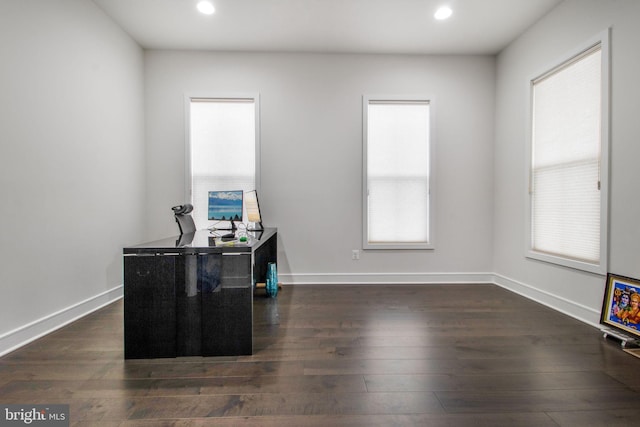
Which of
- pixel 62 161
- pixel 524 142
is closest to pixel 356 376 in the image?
pixel 62 161

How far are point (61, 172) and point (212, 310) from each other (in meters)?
1.97

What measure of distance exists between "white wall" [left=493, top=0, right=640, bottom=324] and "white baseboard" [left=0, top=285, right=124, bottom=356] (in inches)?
182

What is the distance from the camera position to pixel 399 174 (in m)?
4.28

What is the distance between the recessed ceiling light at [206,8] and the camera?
3.20 meters

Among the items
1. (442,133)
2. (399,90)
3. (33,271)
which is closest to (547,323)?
(442,133)

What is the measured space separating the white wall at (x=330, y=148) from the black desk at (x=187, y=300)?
2.06 m

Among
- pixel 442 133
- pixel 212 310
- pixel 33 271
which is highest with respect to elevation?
pixel 442 133

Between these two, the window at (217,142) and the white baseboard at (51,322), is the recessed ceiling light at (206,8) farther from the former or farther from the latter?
the white baseboard at (51,322)

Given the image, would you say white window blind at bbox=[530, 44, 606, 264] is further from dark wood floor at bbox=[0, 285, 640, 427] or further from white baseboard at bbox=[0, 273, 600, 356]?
dark wood floor at bbox=[0, 285, 640, 427]

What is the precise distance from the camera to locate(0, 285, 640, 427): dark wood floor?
1571 mm

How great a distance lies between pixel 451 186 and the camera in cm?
429

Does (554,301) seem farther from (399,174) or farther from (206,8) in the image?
(206,8)

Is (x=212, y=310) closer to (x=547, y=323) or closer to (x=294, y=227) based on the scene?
(x=294, y=227)

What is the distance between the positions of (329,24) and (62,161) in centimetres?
300
